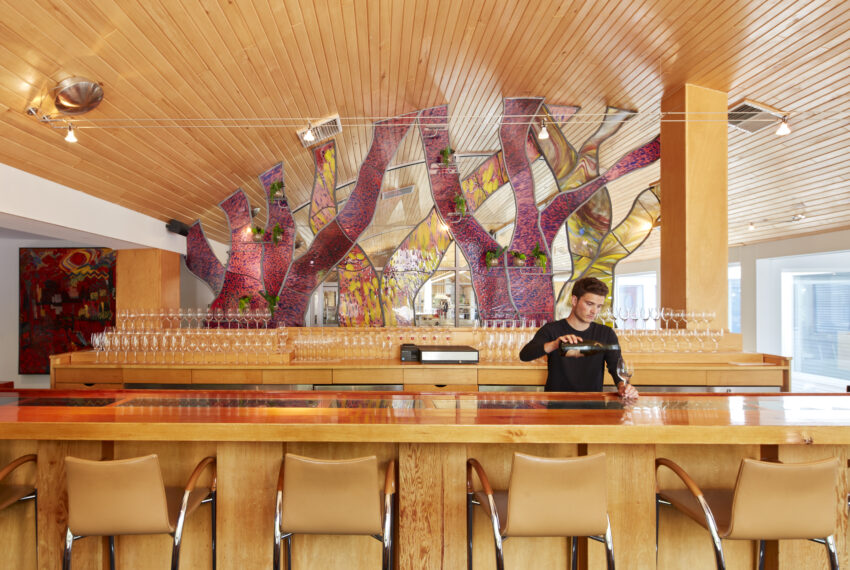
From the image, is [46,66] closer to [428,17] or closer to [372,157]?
[428,17]

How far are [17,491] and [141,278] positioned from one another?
463 centimetres

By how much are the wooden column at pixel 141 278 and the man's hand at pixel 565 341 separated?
5311 millimetres

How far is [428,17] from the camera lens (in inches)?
157

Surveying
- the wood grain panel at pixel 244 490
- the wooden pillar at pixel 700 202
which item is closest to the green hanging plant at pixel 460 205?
the wooden pillar at pixel 700 202

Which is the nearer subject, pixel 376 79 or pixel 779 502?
pixel 779 502

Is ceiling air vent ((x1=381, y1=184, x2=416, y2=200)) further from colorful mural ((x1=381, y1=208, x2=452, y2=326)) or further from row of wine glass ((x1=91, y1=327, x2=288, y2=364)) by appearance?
row of wine glass ((x1=91, y1=327, x2=288, y2=364))

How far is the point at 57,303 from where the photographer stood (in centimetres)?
769

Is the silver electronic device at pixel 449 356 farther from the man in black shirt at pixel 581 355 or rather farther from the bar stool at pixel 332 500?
the bar stool at pixel 332 500

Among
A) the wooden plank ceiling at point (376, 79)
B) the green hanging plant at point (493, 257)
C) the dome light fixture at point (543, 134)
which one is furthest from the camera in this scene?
the green hanging plant at point (493, 257)

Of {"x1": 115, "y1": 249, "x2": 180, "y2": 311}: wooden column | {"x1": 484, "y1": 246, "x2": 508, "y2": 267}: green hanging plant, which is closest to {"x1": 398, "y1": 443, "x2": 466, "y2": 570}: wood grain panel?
{"x1": 484, "y1": 246, "x2": 508, "y2": 267}: green hanging plant

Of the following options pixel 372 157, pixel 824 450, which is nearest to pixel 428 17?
pixel 372 157

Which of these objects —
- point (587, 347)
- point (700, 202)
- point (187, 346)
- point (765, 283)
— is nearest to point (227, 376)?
point (187, 346)

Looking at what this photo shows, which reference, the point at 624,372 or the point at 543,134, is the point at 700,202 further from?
the point at 624,372

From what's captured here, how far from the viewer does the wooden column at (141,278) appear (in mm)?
6367
